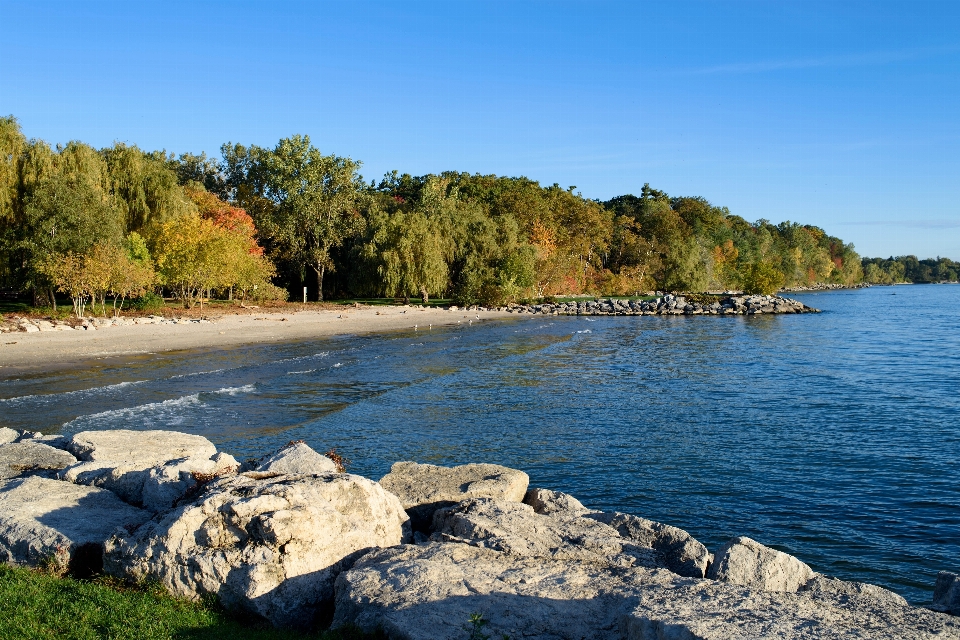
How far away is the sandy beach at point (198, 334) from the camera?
99.5ft

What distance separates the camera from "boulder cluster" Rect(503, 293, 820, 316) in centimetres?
7419

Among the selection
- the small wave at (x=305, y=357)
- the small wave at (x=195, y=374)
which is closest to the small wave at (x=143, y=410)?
the small wave at (x=195, y=374)

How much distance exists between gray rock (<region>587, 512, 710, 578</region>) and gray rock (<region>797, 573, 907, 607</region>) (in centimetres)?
114

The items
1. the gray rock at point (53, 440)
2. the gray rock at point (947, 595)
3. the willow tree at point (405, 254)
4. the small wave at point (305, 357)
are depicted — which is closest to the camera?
the gray rock at point (947, 595)

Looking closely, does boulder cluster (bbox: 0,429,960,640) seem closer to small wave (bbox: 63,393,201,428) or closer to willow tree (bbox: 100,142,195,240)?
small wave (bbox: 63,393,201,428)

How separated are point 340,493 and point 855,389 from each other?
75.0 feet

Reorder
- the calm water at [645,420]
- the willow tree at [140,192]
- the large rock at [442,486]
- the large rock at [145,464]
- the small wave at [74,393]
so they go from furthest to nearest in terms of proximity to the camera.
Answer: the willow tree at [140,192] < the small wave at [74,393] < the calm water at [645,420] < the large rock at [442,486] < the large rock at [145,464]

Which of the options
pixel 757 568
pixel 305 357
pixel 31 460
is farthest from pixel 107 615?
pixel 305 357

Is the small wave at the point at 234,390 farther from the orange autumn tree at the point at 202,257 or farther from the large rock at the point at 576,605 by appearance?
the orange autumn tree at the point at 202,257

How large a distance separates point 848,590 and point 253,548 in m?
6.01

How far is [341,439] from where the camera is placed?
17.9 metres

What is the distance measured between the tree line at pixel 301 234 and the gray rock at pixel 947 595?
4119 cm

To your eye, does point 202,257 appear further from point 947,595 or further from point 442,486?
point 947,595

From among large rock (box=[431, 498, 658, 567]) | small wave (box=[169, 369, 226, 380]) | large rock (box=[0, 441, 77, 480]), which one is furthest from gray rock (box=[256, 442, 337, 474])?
small wave (box=[169, 369, 226, 380])
